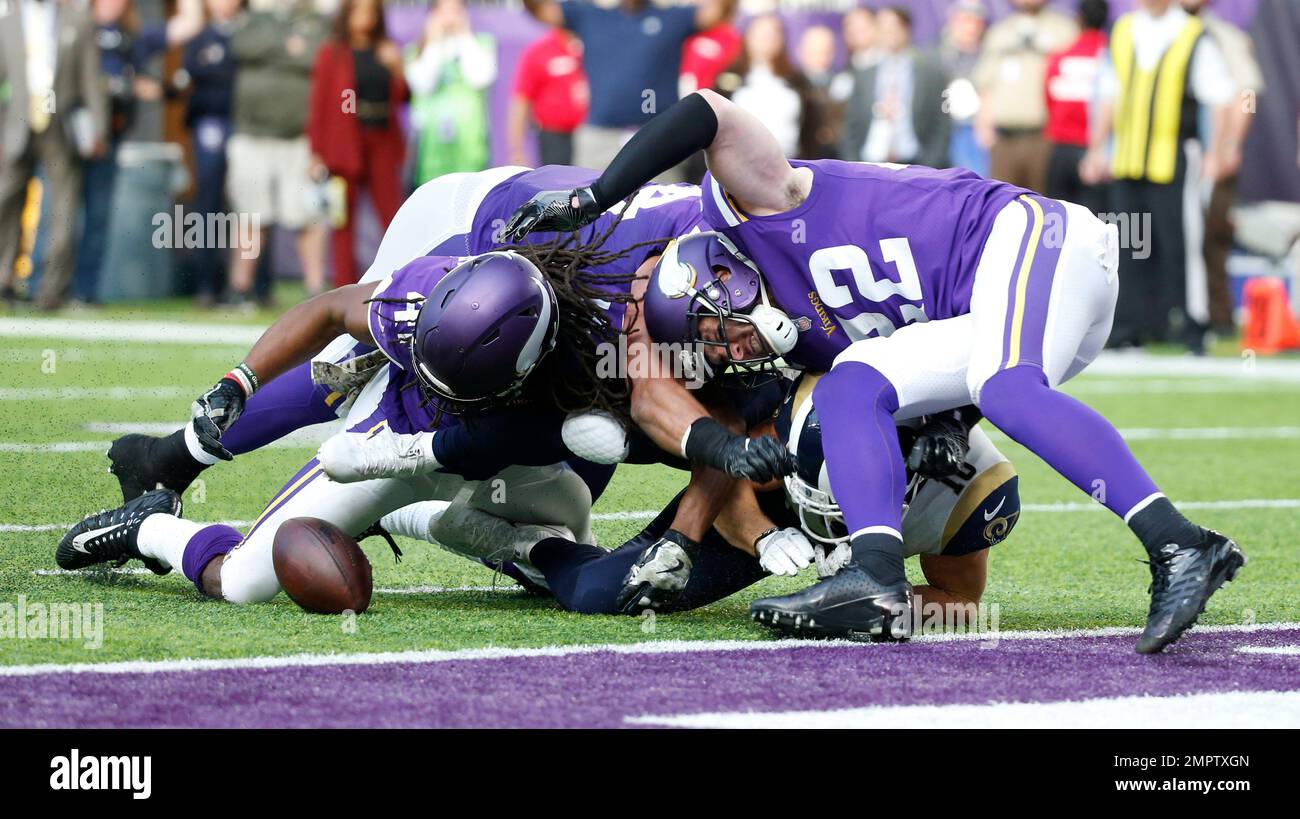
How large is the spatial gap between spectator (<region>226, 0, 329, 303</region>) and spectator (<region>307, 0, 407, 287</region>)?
26cm

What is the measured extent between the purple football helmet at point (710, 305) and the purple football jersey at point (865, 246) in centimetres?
8

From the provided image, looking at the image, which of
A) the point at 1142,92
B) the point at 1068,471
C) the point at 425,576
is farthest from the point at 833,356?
the point at 1142,92

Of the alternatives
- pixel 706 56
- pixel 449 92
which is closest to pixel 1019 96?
pixel 706 56

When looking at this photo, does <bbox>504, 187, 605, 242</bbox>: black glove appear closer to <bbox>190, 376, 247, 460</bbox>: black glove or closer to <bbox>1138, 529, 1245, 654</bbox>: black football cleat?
<bbox>190, 376, 247, 460</bbox>: black glove

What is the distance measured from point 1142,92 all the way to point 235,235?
6.14 metres

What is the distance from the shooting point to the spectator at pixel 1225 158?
11922 millimetres

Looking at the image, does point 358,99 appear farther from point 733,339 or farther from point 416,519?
point 733,339

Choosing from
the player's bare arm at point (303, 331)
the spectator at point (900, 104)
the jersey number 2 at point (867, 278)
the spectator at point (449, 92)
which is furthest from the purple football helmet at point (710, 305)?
the spectator at point (449, 92)

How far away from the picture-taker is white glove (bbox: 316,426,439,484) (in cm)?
426

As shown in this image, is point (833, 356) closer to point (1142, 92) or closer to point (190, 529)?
point (190, 529)

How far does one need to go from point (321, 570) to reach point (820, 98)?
11.1 m

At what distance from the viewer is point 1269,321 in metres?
12.6

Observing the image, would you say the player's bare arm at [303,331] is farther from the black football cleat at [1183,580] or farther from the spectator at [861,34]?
the spectator at [861,34]

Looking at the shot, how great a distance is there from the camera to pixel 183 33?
1350 centimetres
